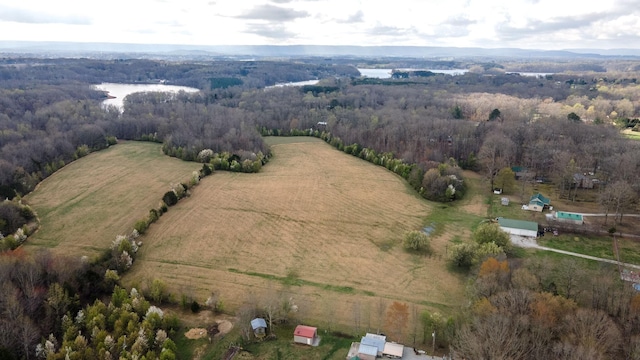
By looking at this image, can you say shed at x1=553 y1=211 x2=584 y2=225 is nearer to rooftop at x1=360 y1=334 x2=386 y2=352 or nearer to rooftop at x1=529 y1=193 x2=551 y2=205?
rooftop at x1=529 y1=193 x2=551 y2=205

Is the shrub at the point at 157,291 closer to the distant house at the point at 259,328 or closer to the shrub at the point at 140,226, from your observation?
the distant house at the point at 259,328

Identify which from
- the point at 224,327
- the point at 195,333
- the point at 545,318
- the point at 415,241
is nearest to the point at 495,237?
the point at 415,241

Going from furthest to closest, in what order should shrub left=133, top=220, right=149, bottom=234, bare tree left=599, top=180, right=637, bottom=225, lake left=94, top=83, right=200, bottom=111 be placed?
lake left=94, top=83, right=200, bottom=111 → bare tree left=599, top=180, right=637, bottom=225 → shrub left=133, top=220, right=149, bottom=234

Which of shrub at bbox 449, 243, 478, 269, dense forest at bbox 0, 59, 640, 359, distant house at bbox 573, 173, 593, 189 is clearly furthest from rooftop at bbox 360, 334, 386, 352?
distant house at bbox 573, 173, 593, 189

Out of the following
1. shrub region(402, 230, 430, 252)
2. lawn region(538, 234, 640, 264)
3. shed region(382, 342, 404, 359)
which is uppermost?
shrub region(402, 230, 430, 252)

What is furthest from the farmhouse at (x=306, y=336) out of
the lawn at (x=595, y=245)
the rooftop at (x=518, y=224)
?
the lawn at (x=595, y=245)

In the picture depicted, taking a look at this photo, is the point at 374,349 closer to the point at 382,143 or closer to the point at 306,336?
the point at 306,336
